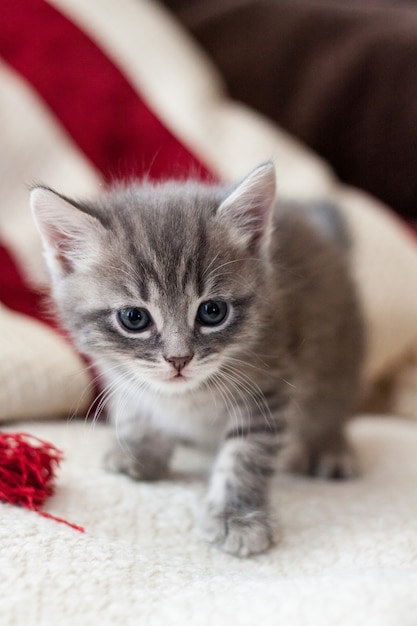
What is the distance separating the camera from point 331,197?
2.01m

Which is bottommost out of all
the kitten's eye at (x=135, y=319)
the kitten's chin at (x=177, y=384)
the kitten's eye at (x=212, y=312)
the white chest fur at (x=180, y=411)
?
the white chest fur at (x=180, y=411)

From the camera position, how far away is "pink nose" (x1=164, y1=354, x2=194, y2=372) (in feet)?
3.73

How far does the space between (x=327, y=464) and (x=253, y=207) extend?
0.59m

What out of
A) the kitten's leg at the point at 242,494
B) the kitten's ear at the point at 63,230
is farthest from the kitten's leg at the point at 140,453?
the kitten's ear at the point at 63,230

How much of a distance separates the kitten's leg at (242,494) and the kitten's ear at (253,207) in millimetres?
347

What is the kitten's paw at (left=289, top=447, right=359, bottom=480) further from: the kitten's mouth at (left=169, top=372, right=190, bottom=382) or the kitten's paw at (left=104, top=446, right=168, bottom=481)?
the kitten's mouth at (left=169, top=372, right=190, bottom=382)

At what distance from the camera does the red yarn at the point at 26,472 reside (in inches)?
43.8

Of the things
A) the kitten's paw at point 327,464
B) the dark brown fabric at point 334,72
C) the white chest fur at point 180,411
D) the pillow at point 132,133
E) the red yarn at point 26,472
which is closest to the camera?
the red yarn at point 26,472

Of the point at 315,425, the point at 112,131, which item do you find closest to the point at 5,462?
the point at 315,425

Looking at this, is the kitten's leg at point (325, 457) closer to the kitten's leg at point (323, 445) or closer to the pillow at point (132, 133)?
the kitten's leg at point (323, 445)

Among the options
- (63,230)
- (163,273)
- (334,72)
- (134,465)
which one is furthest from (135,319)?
(334,72)

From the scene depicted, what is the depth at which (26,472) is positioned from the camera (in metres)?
1.14

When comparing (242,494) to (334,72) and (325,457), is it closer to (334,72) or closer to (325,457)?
(325,457)

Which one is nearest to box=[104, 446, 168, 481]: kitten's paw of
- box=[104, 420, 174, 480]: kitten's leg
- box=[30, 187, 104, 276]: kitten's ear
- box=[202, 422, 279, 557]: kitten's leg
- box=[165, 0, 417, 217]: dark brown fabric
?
box=[104, 420, 174, 480]: kitten's leg
